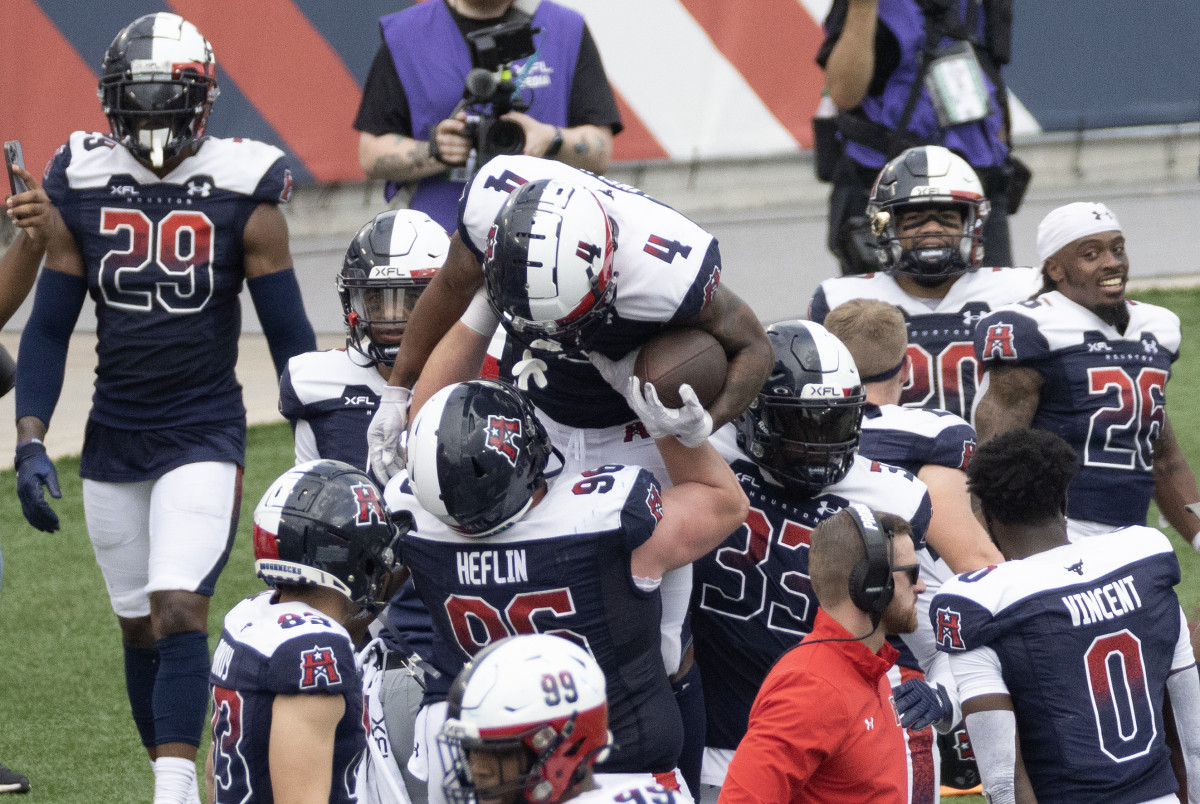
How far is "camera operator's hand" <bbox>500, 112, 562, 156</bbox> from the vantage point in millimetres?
5770

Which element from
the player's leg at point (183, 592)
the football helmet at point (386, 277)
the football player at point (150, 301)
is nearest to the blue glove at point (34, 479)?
the football player at point (150, 301)

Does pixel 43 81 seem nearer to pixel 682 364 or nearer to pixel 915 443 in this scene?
pixel 915 443

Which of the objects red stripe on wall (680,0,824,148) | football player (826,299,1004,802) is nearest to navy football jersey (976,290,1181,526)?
football player (826,299,1004,802)

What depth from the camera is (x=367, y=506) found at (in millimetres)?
3348

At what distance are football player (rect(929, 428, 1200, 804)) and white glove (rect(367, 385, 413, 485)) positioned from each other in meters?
1.43

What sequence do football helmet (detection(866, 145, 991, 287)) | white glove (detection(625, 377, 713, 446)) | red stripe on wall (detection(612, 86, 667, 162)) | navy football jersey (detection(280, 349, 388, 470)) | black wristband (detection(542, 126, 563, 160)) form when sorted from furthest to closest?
red stripe on wall (detection(612, 86, 667, 162))
black wristband (detection(542, 126, 563, 160))
football helmet (detection(866, 145, 991, 287))
navy football jersey (detection(280, 349, 388, 470))
white glove (detection(625, 377, 713, 446))

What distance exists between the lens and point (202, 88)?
495 cm

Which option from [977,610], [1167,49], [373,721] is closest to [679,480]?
[977,610]

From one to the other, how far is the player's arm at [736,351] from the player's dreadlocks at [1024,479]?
0.57 m

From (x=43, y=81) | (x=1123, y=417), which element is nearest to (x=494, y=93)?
(x=1123, y=417)

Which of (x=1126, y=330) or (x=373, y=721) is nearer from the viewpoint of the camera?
(x=373, y=721)

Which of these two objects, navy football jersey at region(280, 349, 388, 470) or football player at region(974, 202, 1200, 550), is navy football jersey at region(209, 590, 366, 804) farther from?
football player at region(974, 202, 1200, 550)

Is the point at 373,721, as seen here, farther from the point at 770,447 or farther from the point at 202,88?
the point at 202,88

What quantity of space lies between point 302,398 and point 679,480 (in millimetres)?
1466
